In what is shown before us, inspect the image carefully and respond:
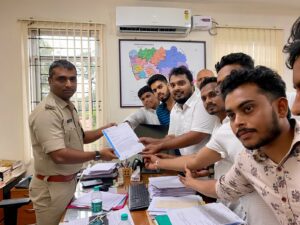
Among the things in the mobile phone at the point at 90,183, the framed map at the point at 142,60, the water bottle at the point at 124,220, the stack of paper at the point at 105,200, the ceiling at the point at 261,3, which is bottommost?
the mobile phone at the point at 90,183

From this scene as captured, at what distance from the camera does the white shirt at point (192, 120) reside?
5.81 ft

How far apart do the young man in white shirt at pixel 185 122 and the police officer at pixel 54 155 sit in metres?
0.57

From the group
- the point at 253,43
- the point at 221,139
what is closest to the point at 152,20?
the point at 253,43

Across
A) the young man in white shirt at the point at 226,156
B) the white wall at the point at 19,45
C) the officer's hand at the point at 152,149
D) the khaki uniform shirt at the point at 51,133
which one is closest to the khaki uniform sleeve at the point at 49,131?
the khaki uniform shirt at the point at 51,133

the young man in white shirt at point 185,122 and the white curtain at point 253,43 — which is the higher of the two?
the white curtain at point 253,43

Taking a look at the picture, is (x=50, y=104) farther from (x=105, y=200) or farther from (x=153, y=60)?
(x=153, y=60)

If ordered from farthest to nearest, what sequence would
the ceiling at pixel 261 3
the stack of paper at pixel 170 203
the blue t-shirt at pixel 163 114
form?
the ceiling at pixel 261 3 < the blue t-shirt at pixel 163 114 < the stack of paper at pixel 170 203

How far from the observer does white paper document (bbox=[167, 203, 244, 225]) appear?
47.9 inches

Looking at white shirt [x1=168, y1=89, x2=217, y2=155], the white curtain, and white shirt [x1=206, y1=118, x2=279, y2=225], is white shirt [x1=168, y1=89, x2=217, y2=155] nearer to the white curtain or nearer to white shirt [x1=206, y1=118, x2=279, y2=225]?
white shirt [x1=206, y1=118, x2=279, y2=225]

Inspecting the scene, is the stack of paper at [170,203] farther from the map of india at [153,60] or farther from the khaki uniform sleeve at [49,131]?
the map of india at [153,60]

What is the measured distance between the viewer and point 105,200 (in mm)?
1618

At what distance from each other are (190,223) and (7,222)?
1.26 m

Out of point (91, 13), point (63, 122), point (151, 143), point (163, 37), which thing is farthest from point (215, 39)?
point (63, 122)

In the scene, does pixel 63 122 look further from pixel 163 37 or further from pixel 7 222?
pixel 163 37
